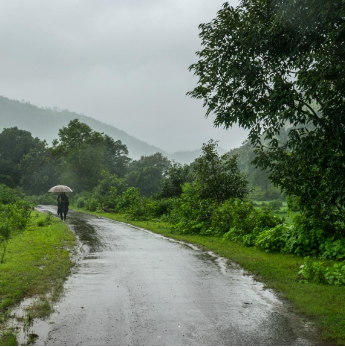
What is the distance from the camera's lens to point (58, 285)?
282 inches

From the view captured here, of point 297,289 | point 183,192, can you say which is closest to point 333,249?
point 297,289

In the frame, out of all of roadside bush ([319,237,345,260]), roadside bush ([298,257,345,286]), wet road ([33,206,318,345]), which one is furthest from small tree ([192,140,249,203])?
roadside bush ([298,257,345,286])

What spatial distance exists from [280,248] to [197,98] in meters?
5.41

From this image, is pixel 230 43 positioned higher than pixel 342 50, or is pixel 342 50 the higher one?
pixel 230 43

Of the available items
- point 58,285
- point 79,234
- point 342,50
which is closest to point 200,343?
point 58,285

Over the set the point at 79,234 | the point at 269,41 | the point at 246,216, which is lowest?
the point at 79,234

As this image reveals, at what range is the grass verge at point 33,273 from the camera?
18.7 feet

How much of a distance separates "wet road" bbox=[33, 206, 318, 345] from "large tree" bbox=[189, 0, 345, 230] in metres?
3.05

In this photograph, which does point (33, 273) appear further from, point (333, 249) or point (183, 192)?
point (183, 192)

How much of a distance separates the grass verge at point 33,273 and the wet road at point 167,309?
12.0 inches

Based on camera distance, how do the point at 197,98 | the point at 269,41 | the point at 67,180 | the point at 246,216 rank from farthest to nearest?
the point at 67,180 → the point at 246,216 → the point at 197,98 → the point at 269,41

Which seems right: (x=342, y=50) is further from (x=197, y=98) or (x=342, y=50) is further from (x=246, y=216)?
(x=246, y=216)

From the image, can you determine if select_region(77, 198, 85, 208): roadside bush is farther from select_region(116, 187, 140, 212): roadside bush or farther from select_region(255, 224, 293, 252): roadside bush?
select_region(255, 224, 293, 252): roadside bush

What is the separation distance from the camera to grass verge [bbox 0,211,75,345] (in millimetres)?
5691
